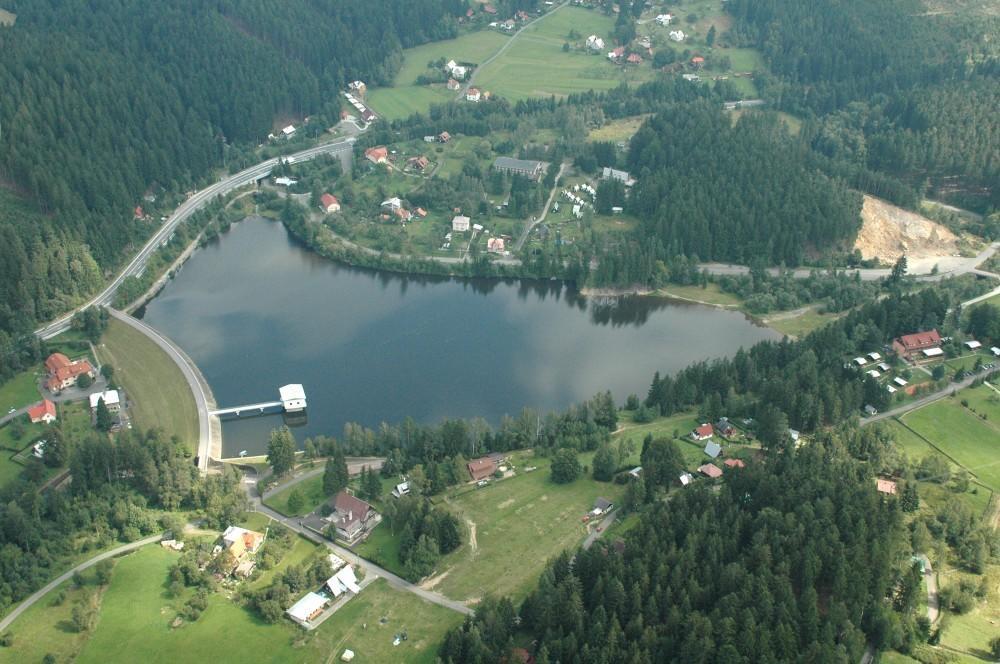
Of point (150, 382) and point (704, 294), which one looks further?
point (704, 294)

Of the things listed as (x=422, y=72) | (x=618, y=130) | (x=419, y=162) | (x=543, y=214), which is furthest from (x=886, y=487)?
(x=422, y=72)

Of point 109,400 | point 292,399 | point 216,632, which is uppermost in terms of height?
point 292,399

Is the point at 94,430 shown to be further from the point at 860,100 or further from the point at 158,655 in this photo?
the point at 860,100

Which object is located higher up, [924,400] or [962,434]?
[924,400]

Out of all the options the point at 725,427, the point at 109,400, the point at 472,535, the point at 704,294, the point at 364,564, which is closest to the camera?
the point at 364,564

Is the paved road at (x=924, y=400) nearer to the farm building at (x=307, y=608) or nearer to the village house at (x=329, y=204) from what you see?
the farm building at (x=307, y=608)

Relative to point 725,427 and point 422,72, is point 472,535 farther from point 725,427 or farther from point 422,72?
point 422,72

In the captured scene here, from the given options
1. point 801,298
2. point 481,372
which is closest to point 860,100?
point 801,298
